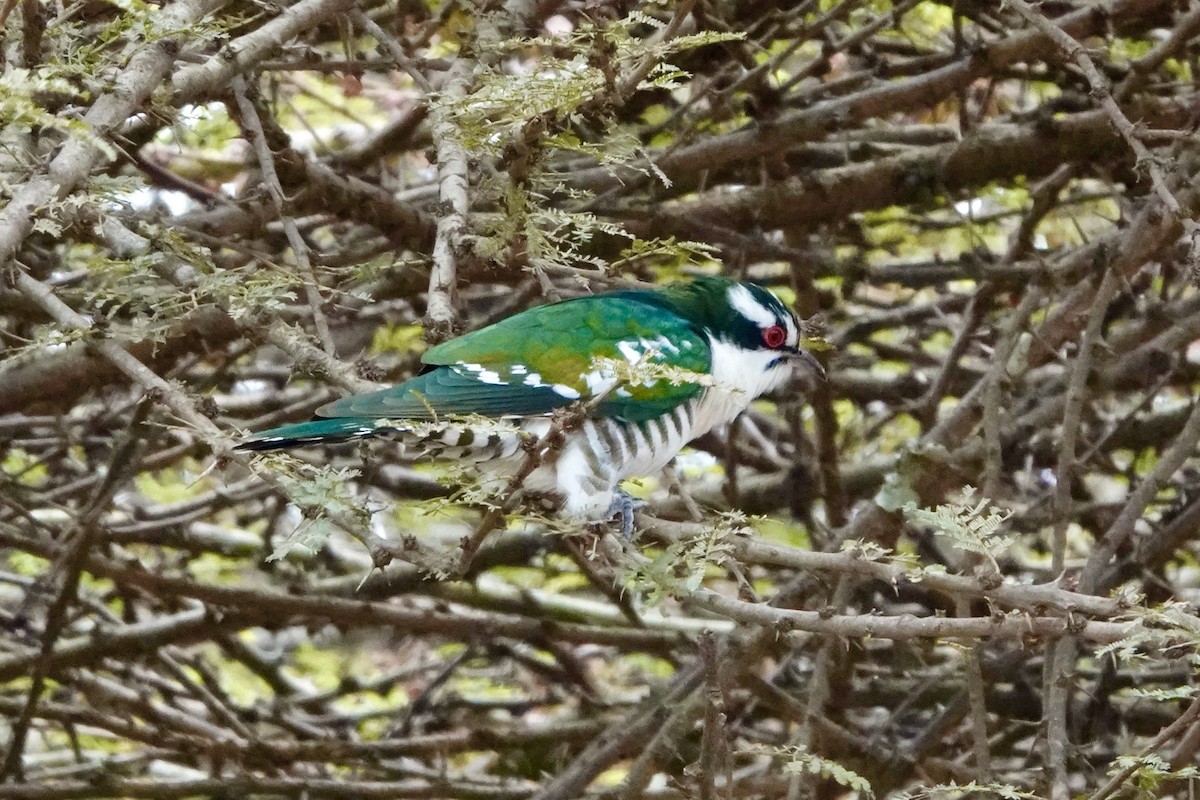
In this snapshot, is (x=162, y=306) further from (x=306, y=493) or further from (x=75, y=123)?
(x=75, y=123)

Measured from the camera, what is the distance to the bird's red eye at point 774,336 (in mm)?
4113

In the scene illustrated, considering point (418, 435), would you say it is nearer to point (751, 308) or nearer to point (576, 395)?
point (576, 395)

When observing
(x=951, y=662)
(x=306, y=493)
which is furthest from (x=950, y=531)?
(x=951, y=662)

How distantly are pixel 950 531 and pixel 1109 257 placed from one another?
1814mm

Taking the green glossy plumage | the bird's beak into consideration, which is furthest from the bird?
the bird's beak

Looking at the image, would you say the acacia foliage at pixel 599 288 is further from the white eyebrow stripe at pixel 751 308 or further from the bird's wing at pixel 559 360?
the white eyebrow stripe at pixel 751 308

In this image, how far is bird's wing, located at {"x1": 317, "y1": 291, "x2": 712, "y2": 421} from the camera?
334 cm

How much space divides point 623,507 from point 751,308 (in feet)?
3.09

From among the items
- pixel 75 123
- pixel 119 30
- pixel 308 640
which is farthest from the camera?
pixel 308 640

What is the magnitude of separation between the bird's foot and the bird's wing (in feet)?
0.70

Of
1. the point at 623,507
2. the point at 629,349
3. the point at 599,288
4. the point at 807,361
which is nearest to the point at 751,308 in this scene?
the point at 807,361

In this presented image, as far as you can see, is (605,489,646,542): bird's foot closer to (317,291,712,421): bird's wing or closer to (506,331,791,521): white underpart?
(506,331,791,521): white underpart

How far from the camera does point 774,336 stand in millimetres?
4125

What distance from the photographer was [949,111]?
5824mm
